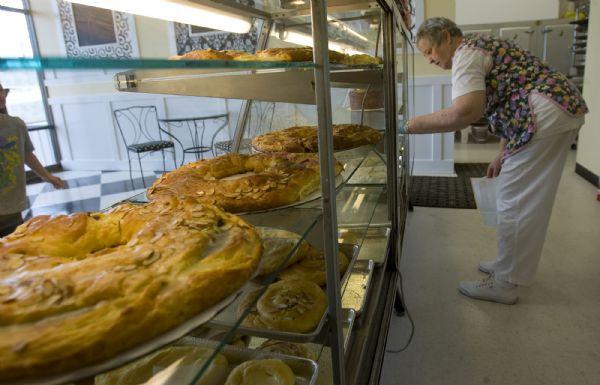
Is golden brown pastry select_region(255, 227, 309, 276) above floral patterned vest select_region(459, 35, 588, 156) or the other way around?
the other way around

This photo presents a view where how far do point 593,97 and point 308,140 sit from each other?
3.88 metres

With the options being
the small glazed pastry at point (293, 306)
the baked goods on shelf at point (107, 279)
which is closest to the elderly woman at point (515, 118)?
the small glazed pastry at point (293, 306)

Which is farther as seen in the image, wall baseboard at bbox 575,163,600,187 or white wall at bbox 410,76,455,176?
white wall at bbox 410,76,455,176

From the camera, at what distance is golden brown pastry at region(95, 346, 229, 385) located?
65cm

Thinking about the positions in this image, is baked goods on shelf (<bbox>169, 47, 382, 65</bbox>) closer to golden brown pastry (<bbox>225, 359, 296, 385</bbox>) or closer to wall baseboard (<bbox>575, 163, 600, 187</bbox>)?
golden brown pastry (<bbox>225, 359, 296, 385</bbox>)

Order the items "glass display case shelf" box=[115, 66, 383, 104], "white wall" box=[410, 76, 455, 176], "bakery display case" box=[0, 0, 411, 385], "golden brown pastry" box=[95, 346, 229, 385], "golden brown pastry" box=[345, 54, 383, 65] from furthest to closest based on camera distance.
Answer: "white wall" box=[410, 76, 455, 176], "golden brown pastry" box=[345, 54, 383, 65], "glass display case shelf" box=[115, 66, 383, 104], "golden brown pastry" box=[95, 346, 229, 385], "bakery display case" box=[0, 0, 411, 385]

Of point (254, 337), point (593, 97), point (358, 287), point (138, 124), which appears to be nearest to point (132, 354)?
point (254, 337)

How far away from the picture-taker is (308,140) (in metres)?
1.51

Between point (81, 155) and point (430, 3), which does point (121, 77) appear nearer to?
point (430, 3)

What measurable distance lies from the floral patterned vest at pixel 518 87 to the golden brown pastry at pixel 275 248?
5.29ft

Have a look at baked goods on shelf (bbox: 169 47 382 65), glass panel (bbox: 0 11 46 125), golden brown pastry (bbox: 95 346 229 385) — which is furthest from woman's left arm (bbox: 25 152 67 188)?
golden brown pastry (bbox: 95 346 229 385)

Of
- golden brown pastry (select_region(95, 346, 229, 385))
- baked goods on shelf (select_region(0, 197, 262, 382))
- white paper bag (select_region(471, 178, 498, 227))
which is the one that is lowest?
white paper bag (select_region(471, 178, 498, 227))

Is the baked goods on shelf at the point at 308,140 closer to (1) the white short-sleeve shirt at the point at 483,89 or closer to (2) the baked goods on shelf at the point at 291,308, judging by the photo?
(2) the baked goods on shelf at the point at 291,308

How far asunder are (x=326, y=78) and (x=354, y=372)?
2.45 feet
